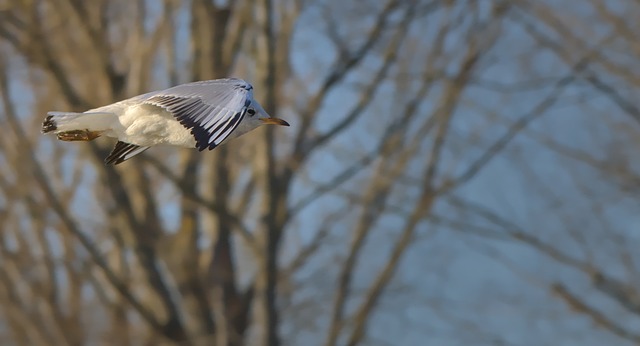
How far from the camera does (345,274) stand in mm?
7000

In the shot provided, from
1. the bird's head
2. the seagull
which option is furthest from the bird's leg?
the bird's head

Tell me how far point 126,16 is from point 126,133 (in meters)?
5.79

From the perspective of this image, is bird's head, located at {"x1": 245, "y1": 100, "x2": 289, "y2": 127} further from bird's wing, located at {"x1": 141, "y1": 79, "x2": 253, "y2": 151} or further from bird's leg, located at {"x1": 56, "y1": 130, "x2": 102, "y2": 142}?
bird's leg, located at {"x1": 56, "y1": 130, "x2": 102, "y2": 142}

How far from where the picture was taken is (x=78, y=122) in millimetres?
2152

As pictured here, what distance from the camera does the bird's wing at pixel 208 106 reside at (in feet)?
6.04

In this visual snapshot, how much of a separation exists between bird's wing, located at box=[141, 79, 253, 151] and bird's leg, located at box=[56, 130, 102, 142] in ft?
0.47

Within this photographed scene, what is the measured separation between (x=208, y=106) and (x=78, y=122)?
319 mm

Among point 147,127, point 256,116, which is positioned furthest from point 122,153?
point 256,116

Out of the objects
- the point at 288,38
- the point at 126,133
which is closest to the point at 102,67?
the point at 288,38

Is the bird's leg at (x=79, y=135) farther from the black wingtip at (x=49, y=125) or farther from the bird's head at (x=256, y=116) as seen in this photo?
the bird's head at (x=256, y=116)

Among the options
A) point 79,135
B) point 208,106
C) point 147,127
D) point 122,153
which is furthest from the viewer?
point 122,153

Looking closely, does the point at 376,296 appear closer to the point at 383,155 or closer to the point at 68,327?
the point at 383,155

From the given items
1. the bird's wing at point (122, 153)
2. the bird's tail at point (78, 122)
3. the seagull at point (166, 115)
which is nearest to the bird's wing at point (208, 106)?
the seagull at point (166, 115)

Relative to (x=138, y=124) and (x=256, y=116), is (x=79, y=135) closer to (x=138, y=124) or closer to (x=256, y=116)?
(x=138, y=124)
